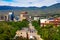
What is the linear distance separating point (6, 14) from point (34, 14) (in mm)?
2746

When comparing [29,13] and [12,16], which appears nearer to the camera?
[12,16]

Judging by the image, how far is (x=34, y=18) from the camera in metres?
19.7

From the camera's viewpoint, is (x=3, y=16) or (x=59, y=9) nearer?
(x=3, y=16)

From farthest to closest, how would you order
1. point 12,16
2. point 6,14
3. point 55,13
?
point 55,13 < point 6,14 < point 12,16

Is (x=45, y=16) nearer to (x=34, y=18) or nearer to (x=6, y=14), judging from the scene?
(x=34, y=18)

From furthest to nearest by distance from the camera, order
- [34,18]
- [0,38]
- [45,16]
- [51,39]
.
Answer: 1. [45,16]
2. [34,18]
3. [51,39]
4. [0,38]

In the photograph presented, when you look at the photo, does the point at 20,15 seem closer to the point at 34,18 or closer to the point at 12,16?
the point at 34,18

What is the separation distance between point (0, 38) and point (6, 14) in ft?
40.2

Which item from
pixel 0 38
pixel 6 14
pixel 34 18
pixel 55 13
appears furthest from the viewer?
pixel 55 13

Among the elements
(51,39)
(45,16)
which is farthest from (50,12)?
(51,39)

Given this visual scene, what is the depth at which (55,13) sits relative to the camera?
22844 millimetres

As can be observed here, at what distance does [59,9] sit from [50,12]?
1.98 meters

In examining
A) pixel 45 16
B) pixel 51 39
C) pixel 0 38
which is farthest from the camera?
pixel 45 16

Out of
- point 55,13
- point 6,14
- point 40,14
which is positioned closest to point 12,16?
point 6,14
